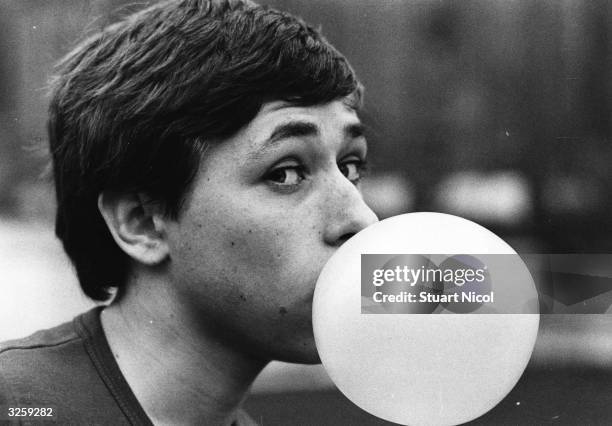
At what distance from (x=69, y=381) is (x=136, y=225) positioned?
26 centimetres

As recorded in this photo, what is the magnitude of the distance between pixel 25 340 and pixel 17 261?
9.5 inches

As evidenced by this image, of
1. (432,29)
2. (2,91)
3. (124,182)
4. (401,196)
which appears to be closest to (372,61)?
(432,29)

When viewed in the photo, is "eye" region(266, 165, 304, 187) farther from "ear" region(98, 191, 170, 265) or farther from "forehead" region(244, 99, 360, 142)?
"ear" region(98, 191, 170, 265)

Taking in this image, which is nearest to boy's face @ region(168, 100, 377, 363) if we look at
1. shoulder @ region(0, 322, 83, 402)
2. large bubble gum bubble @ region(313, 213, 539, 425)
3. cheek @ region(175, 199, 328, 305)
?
cheek @ region(175, 199, 328, 305)

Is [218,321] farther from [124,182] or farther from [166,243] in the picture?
[124,182]

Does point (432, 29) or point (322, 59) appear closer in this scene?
point (322, 59)

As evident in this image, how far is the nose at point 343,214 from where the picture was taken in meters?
1.21

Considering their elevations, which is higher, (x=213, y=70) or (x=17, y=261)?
(x=213, y=70)

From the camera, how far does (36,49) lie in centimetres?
151

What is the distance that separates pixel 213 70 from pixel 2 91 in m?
0.48

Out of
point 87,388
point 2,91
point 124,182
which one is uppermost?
point 2,91

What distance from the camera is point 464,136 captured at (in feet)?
5.14

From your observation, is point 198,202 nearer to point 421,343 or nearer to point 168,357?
point 168,357

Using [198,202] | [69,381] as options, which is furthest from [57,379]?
[198,202]
